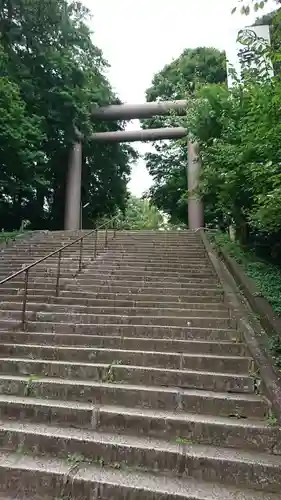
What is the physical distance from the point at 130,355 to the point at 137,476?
4.54 feet

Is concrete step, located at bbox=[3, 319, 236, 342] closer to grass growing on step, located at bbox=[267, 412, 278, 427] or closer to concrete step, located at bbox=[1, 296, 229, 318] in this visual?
concrete step, located at bbox=[1, 296, 229, 318]

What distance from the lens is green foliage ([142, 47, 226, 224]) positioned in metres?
18.3

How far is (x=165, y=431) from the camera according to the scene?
2.87 meters

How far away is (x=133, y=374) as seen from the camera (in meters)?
3.50

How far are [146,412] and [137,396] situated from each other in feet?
0.63

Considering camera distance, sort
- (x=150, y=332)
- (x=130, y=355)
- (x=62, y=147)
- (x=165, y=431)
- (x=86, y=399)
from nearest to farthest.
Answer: (x=165, y=431) → (x=86, y=399) → (x=130, y=355) → (x=150, y=332) → (x=62, y=147)

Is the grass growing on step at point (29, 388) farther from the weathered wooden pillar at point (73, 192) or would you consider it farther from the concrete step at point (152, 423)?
the weathered wooden pillar at point (73, 192)

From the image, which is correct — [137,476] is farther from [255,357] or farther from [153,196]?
[153,196]

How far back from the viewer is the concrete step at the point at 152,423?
273 centimetres

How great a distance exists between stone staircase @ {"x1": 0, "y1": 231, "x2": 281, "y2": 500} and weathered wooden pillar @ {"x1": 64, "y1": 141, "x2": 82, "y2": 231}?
11.8 metres

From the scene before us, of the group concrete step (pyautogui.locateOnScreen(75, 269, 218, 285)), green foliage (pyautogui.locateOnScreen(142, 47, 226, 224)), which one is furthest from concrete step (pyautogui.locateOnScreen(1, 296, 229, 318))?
green foliage (pyautogui.locateOnScreen(142, 47, 226, 224))

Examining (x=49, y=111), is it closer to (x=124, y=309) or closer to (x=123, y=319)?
(x=124, y=309)

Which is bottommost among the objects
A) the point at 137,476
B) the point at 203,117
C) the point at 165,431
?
the point at 137,476

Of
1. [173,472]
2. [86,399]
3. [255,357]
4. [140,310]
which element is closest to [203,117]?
[140,310]
